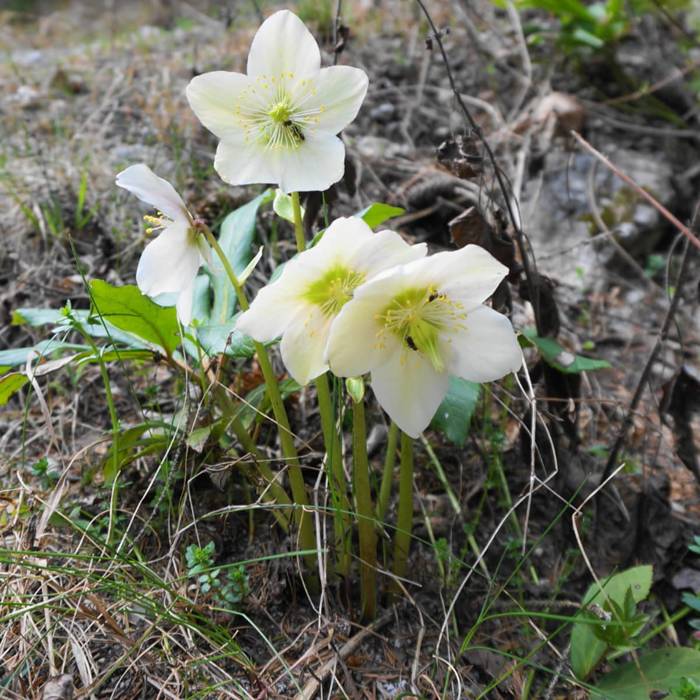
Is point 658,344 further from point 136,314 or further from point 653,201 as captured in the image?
point 136,314

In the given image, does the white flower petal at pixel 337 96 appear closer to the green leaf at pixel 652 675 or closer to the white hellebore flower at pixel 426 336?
the white hellebore flower at pixel 426 336

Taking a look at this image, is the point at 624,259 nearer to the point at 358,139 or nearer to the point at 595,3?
the point at 358,139

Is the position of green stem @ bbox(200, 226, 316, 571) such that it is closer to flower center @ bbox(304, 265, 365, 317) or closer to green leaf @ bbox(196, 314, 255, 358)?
green leaf @ bbox(196, 314, 255, 358)

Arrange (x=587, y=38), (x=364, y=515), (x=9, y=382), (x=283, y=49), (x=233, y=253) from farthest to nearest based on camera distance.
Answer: (x=587, y=38) → (x=233, y=253) → (x=9, y=382) → (x=364, y=515) → (x=283, y=49)

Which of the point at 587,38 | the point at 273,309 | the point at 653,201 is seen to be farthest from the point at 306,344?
the point at 587,38

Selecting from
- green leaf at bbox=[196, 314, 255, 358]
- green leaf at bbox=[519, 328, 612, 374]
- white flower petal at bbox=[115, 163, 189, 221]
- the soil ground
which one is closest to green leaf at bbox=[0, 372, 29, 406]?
the soil ground

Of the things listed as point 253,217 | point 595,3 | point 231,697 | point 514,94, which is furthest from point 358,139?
point 231,697
